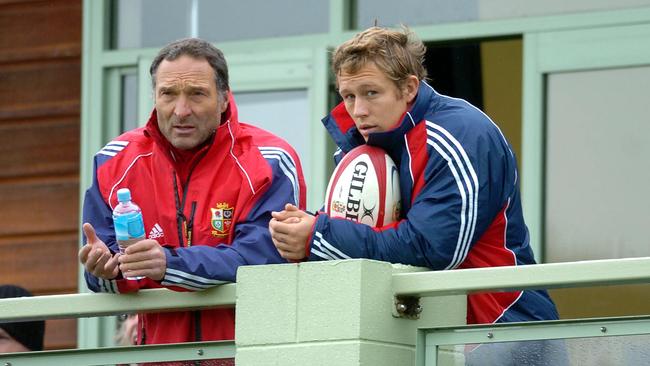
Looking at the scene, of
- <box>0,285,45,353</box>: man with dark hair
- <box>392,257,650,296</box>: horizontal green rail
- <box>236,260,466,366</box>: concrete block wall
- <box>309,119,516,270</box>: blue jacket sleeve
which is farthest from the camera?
<box>0,285,45,353</box>: man with dark hair

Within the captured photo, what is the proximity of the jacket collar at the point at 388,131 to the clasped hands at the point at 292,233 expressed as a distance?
13.3 inches

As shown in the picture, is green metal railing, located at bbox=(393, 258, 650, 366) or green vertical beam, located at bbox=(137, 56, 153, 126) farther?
green vertical beam, located at bbox=(137, 56, 153, 126)

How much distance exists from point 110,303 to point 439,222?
44.3 inches

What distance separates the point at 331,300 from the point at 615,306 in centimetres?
365

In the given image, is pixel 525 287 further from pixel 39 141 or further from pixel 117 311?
pixel 39 141

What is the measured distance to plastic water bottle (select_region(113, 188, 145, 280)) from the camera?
5070mm

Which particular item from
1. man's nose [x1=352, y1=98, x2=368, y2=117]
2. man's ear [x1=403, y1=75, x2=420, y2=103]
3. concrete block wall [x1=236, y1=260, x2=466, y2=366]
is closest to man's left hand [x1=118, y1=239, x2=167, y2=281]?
concrete block wall [x1=236, y1=260, x2=466, y2=366]

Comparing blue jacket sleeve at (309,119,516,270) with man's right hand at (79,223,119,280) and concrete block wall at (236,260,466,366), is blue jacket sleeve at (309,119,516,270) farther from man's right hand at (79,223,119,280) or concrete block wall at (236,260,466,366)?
man's right hand at (79,223,119,280)

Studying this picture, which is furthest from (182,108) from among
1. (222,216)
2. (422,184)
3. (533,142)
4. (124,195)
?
(533,142)

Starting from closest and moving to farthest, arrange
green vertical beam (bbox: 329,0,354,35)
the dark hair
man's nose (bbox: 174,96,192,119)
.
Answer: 1. man's nose (bbox: 174,96,192,119)
2. the dark hair
3. green vertical beam (bbox: 329,0,354,35)

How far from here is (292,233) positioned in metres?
4.88

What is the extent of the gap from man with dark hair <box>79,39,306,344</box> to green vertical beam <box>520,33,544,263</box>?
2.95 meters

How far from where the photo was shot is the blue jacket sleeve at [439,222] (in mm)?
4785

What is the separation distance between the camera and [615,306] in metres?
8.01
